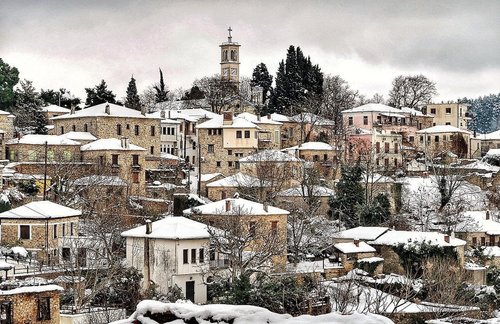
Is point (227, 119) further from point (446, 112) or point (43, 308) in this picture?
point (43, 308)

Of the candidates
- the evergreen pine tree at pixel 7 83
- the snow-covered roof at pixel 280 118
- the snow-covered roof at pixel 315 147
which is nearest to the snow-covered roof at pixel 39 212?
the snow-covered roof at pixel 315 147

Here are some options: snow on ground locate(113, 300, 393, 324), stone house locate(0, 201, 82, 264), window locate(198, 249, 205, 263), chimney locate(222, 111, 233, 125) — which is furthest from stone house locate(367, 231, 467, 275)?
snow on ground locate(113, 300, 393, 324)

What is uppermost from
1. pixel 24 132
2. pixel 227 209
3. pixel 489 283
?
pixel 24 132

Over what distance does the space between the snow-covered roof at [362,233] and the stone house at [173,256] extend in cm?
872

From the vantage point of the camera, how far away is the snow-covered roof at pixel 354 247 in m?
36.7

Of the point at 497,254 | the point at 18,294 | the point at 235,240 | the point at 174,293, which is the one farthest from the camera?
the point at 497,254

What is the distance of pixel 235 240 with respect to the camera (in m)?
32.6

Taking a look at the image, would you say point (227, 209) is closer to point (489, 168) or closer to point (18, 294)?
point (18, 294)

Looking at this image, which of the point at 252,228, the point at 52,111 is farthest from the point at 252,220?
the point at 52,111

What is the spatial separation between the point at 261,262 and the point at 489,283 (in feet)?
34.4

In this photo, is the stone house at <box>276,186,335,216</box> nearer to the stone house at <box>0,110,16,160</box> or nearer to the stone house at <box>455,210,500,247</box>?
the stone house at <box>455,210,500,247</box>

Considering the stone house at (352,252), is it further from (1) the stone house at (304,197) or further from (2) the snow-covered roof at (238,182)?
(2) the snow-covered roof at (238,182)

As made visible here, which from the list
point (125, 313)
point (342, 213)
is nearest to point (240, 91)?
point (342, 213)

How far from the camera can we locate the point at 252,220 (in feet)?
120
